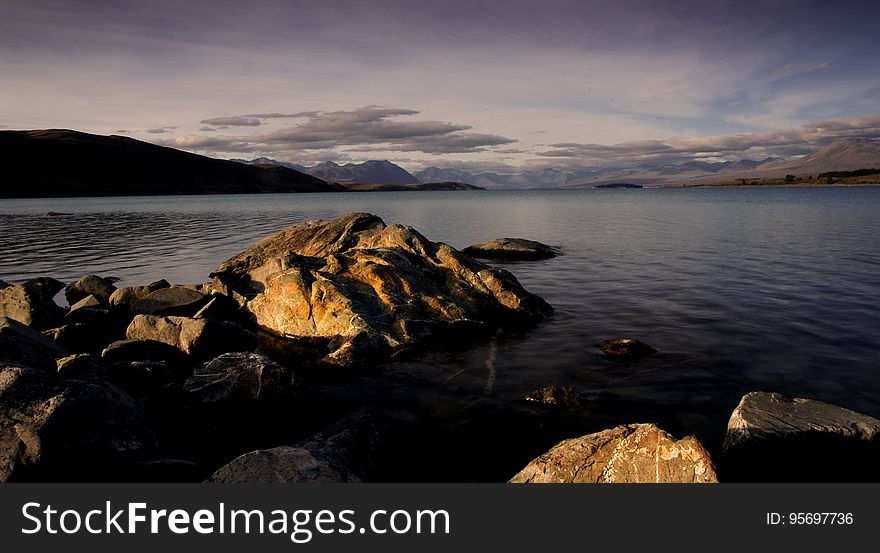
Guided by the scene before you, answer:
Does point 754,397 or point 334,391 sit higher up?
point 754,397

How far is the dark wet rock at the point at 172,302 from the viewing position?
1841 cm

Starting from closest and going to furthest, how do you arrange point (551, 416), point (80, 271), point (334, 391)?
point (551, 416)
point (334, 391)
point (80, 271)

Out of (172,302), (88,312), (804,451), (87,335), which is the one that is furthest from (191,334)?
(804,451)

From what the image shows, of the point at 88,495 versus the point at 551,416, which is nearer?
the point at 88,495

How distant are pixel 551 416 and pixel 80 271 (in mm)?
31718

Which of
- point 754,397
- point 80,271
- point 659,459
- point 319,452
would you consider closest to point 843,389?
point 754,397

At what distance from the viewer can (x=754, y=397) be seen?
9.74 metres

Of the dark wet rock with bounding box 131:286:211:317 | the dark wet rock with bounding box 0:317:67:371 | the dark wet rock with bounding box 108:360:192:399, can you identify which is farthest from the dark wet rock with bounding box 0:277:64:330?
the dark wet rock with bounding box 108:360:192:399

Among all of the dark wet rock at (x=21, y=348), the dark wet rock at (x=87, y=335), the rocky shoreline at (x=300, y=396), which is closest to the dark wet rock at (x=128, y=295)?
the rocky shoreline at (x=300, y=396)

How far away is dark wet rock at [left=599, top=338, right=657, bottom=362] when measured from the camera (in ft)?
46.8

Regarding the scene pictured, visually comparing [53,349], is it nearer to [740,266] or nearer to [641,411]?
[641,411]

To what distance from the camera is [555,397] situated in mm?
11492

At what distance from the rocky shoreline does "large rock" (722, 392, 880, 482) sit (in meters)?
0.02

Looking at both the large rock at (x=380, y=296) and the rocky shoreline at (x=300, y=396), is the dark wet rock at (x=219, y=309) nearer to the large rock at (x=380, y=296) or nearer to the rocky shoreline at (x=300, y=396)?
the rocky shoreline at (x=300, y=396)
